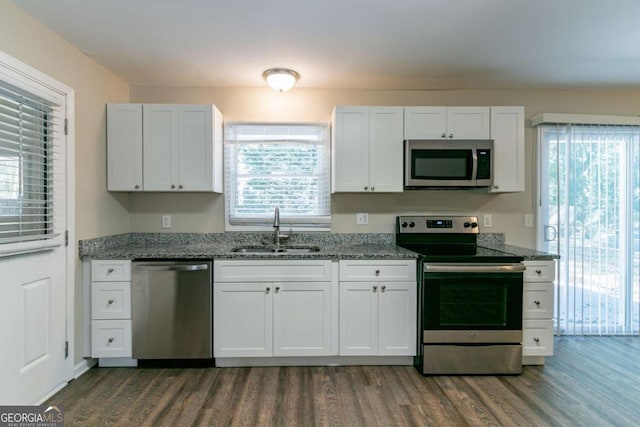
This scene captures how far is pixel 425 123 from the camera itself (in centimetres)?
289

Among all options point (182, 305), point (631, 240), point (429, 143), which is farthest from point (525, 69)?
point (182, 305)

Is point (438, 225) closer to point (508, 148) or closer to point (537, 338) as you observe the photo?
point (508, 148)

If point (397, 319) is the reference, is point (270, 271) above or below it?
above

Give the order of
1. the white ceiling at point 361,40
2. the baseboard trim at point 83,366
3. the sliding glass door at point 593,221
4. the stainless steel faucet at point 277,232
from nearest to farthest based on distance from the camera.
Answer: the white ceiling at point 361,40
the baseboard trim at point 83,366
the stainless steel faucet at point 277,232
the sliding glass door at point 593,221

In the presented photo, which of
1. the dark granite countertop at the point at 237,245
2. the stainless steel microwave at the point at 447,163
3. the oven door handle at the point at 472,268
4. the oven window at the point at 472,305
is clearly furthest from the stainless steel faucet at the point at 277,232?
the oven window at the point at 472,305

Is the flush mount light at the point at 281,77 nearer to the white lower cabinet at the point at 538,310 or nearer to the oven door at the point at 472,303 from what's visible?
the oven door at the point at 472,303

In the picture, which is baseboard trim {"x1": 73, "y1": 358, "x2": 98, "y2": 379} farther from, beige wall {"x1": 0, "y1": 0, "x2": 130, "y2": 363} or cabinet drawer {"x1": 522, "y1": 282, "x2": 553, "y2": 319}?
cabinet drawer {"x1": 522, "y1": 282, "x2": 553, "y2": 319}

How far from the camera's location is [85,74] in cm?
256

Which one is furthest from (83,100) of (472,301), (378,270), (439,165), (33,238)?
(472,301)

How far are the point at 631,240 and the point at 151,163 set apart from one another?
4.43m

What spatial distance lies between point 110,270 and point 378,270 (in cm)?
201

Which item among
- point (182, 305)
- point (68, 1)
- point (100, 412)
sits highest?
point (68, 1)

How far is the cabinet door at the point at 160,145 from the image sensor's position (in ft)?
9.28

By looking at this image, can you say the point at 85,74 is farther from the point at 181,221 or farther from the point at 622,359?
the point at 622,359
